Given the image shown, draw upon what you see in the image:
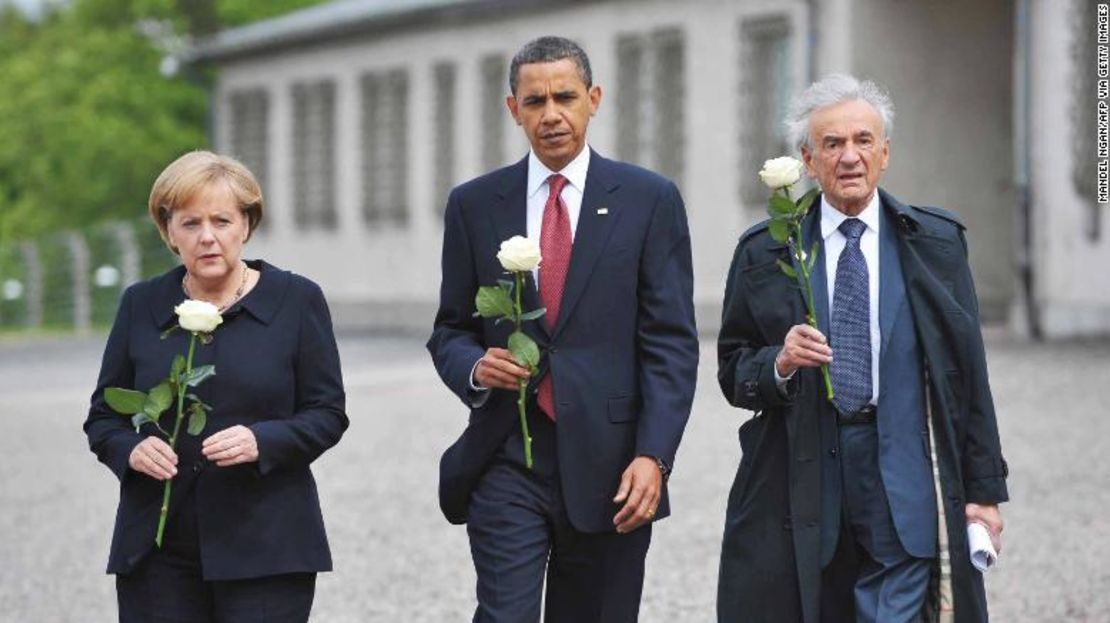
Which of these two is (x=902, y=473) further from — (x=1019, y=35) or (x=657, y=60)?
(x=657, y=60)

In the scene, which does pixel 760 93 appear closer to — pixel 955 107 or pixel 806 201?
pixel 955 107

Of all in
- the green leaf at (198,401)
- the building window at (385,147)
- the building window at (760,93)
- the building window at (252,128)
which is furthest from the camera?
the building window at (252,128)

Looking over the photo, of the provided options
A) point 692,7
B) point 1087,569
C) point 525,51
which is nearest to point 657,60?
point 692,7

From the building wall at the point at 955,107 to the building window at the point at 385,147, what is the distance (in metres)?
11.3

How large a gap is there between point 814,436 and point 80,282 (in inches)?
1498

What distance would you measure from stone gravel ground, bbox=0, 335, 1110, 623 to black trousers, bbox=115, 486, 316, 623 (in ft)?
11.9

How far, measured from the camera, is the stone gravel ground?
9.44 m

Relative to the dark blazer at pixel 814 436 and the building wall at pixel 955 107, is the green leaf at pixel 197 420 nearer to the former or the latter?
the dark blazer at pixel 814 436

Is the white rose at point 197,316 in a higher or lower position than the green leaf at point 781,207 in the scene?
lower

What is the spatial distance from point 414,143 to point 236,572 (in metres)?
32.1

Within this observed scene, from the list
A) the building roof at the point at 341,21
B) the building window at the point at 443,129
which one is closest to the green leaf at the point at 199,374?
the building roof at the point at 341,21

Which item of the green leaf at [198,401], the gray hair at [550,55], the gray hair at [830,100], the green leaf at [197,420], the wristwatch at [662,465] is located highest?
the gray hair at [550,55]

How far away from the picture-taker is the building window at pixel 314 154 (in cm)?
3988

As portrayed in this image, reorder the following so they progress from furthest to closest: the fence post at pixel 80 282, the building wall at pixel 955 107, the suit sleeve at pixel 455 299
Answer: the fence post at pixel 80 282 < the building wall at pixel 955 107 < the suit sleeve at pixel 455 299
